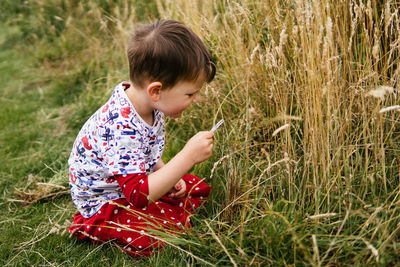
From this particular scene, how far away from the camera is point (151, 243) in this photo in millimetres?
1744

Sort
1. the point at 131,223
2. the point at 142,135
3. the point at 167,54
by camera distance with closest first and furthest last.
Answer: the point at 167,54 < the point at 142,135 < the point at 131,223

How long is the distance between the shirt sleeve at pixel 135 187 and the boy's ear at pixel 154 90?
0.34 metres

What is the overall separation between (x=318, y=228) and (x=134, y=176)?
79 cm

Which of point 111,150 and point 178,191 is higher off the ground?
point 111,150

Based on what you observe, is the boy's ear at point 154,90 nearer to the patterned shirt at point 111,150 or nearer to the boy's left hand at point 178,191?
the patterned shirt at point 111,150

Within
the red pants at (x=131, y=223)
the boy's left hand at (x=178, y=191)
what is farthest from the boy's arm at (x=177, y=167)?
the boy's left hand at (x=178, y=191)

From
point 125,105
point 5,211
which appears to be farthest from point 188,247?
point 5,211

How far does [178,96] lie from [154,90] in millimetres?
110

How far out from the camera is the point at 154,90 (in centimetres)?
162

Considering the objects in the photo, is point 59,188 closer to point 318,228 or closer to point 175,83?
point 175,83

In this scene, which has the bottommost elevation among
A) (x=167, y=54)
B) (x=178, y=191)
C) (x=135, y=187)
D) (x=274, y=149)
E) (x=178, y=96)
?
(x=178, y=191)

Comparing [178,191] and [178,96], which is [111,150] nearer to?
[178,96]

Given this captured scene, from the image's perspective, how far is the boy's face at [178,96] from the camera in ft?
5.38

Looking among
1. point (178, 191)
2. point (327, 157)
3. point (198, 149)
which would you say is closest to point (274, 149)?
point (327, 157)
